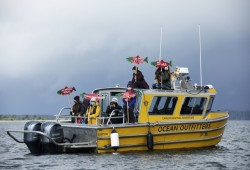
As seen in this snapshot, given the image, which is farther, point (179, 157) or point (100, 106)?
point (100, 106)

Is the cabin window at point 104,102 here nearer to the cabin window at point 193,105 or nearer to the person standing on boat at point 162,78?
the person standing on boat at point 162,78

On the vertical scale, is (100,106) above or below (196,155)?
above

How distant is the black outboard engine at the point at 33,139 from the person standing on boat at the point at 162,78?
18.7 feet

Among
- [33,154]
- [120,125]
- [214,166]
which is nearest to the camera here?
[214,166]

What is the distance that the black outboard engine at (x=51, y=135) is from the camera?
24859 mm

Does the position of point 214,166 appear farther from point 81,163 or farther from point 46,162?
point 46,162

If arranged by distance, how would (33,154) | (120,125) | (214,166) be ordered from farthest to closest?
1. (33,154)
2. (120,125)
3. (214,166)

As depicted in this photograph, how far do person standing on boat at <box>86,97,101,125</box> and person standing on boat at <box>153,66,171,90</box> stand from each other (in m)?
3.02

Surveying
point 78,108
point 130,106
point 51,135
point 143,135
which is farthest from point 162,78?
point 51,135

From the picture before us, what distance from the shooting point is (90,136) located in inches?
991

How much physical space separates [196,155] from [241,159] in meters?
2.06

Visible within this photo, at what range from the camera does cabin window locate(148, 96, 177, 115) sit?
26641 millimetres

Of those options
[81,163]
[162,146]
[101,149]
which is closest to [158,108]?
[162,146]

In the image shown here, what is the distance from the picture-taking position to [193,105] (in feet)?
91.6
